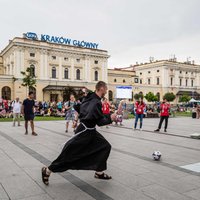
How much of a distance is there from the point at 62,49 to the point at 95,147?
2055 inches

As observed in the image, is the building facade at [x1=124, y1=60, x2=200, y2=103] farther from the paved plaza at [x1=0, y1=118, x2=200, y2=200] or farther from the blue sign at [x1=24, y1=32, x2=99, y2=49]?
the paved plaza at [x1=0, y1=118, x2=200, y2=200]

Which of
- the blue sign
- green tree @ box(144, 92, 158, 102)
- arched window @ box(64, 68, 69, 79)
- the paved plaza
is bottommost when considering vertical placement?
the paved plaza

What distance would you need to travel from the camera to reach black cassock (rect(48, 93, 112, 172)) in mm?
4402

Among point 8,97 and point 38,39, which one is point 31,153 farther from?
point 38,39

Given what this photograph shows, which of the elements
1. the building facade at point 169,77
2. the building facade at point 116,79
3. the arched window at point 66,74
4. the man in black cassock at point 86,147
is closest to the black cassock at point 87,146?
the man in black cassock at point 86,147

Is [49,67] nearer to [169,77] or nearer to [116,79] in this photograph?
[116,79]

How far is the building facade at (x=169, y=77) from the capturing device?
74963 millimetres

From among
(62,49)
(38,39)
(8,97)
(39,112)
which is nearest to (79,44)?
(62,49)

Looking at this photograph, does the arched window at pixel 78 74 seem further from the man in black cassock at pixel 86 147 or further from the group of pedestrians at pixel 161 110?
the man in black cassock at pixel 86 147

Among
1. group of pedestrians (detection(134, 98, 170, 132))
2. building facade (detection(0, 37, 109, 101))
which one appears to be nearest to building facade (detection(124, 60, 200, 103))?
building facade (detection(0, 37, 109, 101))

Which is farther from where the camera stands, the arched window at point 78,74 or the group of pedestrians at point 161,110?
the arched window at point 78,74

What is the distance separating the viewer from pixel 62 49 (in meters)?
54.8

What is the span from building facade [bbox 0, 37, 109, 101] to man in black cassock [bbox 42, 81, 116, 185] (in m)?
42.9

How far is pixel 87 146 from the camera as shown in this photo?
450cm
